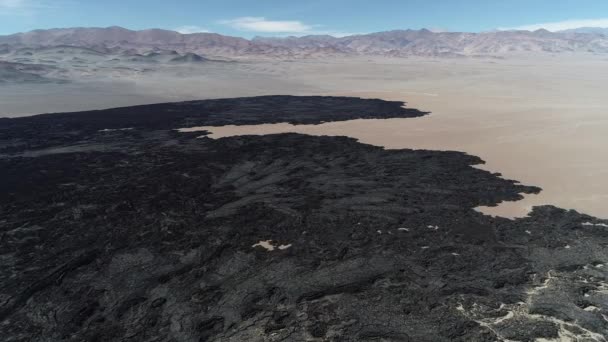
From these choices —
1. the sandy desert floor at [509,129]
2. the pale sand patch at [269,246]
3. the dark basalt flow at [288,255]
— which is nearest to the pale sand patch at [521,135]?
the sandy desert floor at [509,129]

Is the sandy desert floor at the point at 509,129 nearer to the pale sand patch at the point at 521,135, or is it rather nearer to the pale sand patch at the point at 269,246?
the pale sand patch at the point at 521,135

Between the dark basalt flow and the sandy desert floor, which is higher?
the sandy desert floor

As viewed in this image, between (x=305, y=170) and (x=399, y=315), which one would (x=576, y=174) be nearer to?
(x=305, y=170)

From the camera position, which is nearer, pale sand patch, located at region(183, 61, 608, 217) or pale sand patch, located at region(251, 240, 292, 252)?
pale sand patch, located at region(251, 240, 292, 252)

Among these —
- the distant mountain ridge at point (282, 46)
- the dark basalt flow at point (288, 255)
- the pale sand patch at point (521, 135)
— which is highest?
the distant mountain ridge at point (282, 46)

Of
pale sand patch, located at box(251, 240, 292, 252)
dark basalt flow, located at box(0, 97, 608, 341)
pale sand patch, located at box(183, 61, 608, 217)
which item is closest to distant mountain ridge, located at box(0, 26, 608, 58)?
pale sand patch, located at box(183, 61, 608, 217)

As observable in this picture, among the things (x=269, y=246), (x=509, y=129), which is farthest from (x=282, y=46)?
(x=269, y=246)

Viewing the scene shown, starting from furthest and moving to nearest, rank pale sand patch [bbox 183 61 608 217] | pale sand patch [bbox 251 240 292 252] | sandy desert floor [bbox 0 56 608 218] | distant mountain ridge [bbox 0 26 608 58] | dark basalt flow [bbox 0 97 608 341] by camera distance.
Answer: distant mountain ridge [bbox 0 26 608 58] < sandy desert floor [bbox 0 56 608 218] < pale sand patch [bbox 183 61 608 217] < pale sand patch [bbox 251 240 292 252] < dark basalt flow [bbox 0 97 608 341]

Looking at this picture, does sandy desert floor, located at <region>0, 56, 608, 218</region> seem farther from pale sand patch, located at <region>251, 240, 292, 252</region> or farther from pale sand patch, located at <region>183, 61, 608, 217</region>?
pale sand patch, located at <region>251, 240, 292, 252</region>

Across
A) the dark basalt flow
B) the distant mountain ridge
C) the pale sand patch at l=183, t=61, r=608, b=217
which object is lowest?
the dark basalt flow

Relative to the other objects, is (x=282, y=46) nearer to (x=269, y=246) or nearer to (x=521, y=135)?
(x=521, y=135)
